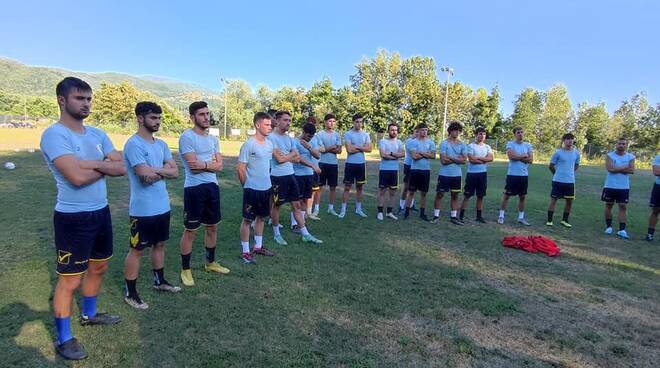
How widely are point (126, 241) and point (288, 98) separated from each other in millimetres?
54934

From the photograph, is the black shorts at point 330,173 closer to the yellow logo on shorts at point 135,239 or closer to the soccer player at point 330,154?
the soccer player at point 330,154

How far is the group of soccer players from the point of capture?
10.3ft

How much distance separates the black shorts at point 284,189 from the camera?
6.39m

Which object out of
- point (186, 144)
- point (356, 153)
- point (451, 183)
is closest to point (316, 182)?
point (356, 153)

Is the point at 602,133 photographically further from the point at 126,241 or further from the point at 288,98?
the point at 126,241

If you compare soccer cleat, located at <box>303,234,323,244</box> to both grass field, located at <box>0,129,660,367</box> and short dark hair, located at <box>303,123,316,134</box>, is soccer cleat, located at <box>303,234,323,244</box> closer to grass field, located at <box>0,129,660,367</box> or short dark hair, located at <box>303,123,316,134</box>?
grass field, located at <box>0,129,660,367</box>

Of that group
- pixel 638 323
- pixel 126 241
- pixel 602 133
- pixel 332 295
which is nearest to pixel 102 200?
pixel 332 295

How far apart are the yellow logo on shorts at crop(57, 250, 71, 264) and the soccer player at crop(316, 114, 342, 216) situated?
5730mm

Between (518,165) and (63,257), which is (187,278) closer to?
(63,257)

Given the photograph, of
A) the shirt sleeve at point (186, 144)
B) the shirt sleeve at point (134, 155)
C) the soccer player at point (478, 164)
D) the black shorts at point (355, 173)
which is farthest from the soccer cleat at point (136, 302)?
the soccer player at point (478, 164)

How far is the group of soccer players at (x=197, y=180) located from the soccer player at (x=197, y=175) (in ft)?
0.04

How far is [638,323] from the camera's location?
13.8ft

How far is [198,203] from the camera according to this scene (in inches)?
187

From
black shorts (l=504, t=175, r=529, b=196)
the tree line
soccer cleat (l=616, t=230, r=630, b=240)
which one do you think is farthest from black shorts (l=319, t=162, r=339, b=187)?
the tree line
